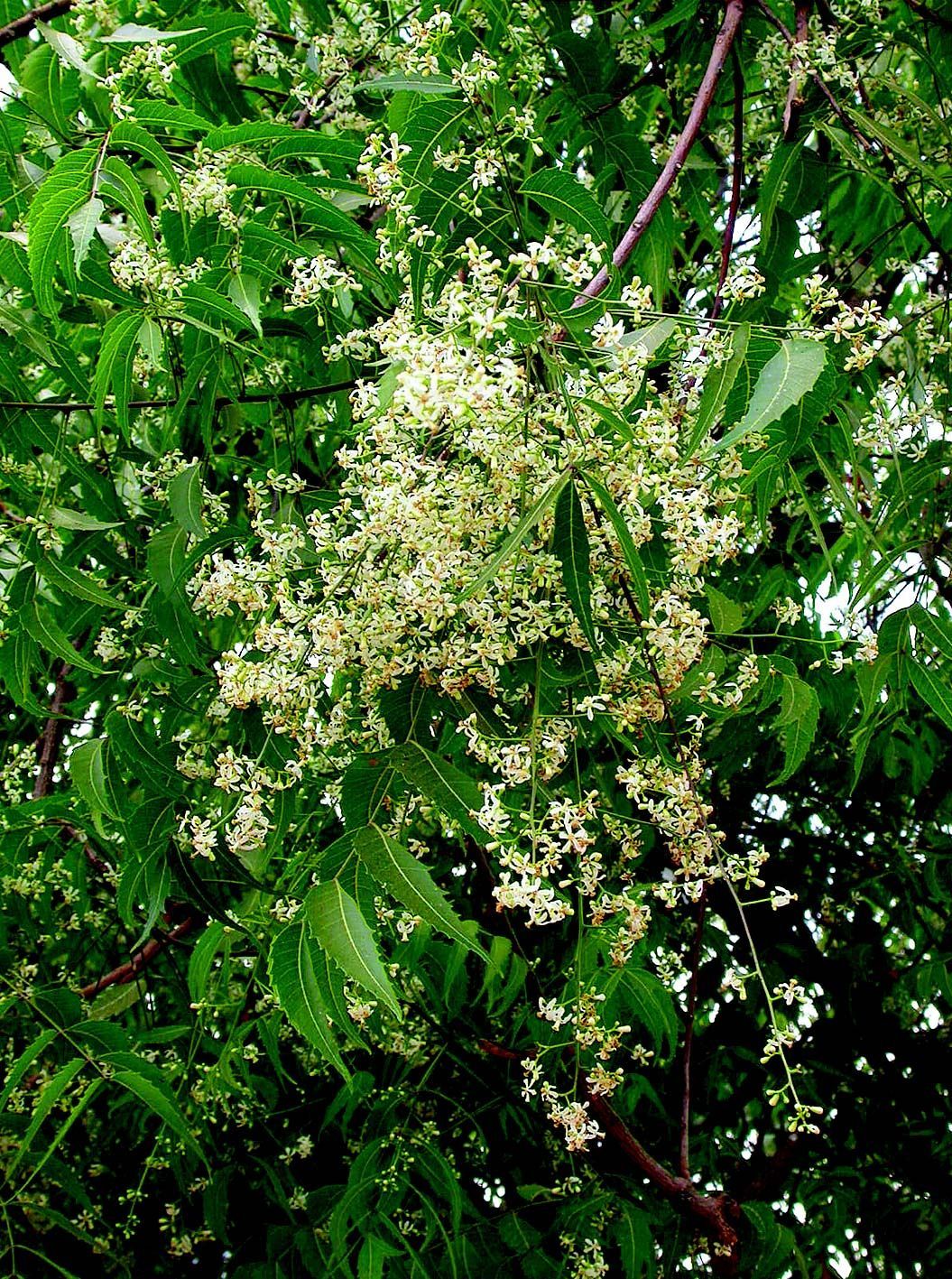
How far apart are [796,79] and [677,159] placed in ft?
1.20

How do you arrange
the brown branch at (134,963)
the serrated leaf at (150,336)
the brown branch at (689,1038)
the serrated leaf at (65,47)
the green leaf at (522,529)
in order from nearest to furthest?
the green leaf at (522,529) → the serrated leaf at (150,336) → the serrated leaf at (65,47) → the brown branch at (689,1038) → the brown branch at (134,963)

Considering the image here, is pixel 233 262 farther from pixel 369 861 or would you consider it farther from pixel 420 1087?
pixel 420 1087

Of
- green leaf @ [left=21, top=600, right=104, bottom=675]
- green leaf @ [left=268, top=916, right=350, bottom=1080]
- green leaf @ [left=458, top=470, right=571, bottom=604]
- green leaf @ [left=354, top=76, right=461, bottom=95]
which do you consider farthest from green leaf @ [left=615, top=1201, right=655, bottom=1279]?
green leaf @ [left=354, top=76, right=461, bottom=95]

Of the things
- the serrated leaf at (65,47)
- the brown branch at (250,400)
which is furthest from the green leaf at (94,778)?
the serrated leaf at (65,47)

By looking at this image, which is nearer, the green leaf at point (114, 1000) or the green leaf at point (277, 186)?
the green leaf at point (277, 186)

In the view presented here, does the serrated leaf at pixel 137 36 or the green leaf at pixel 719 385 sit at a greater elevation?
the serrated leaf at pixel 137 36

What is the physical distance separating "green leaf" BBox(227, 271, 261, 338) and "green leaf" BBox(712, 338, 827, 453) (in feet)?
1.88

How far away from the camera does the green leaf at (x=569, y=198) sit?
55.2 inches

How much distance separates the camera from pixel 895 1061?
277 cm

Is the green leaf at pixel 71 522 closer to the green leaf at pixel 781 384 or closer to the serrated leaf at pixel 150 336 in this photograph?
the serrated leaf at pixel 150 336

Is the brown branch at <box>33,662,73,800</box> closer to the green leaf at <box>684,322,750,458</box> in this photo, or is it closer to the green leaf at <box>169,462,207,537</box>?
the green leaf at <box>169,462,207,537</box>

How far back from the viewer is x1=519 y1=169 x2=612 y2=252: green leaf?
1401 mm

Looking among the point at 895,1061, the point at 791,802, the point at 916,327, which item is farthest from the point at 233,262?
the point at 895,1061

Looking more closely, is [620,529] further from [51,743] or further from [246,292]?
[51,743]
